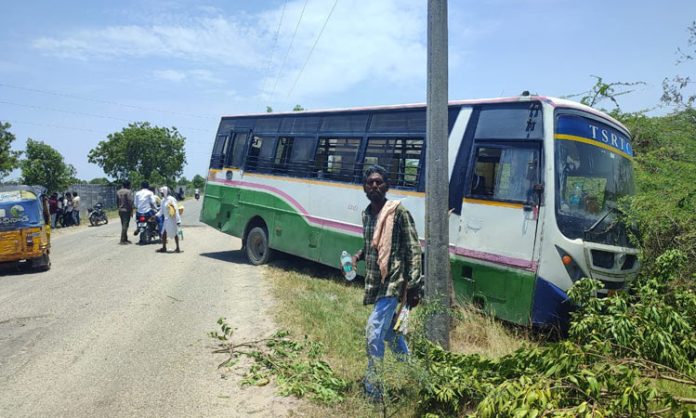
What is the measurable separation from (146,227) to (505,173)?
12.0 metres

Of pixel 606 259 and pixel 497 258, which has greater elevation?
pixel 606 259

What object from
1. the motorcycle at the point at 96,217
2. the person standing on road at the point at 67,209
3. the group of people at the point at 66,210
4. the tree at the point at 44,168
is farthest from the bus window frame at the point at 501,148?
the tree at the point at 44,168

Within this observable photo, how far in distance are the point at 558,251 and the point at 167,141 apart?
66.9 metres

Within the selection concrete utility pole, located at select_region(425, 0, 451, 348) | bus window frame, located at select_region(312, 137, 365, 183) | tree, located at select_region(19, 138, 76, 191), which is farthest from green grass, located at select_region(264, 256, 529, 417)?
tree, located at select_region(19, 138, 76, 191)

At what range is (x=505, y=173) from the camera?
667 centimetres

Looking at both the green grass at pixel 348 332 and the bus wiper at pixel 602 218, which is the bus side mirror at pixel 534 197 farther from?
the green grass at pixel 348 332

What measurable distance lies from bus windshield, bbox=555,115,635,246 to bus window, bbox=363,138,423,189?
2.30 m

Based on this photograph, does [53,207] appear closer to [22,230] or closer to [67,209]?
[67,209]

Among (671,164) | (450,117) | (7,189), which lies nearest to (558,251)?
(671,164)

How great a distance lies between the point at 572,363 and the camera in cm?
325

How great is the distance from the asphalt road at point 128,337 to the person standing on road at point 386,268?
101 centimetres

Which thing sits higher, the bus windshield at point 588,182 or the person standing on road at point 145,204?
the bus windshield at point 588,182

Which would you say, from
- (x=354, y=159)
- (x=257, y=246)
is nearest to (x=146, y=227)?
(x=257, y=246)

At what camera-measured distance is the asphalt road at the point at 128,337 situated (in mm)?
4543
